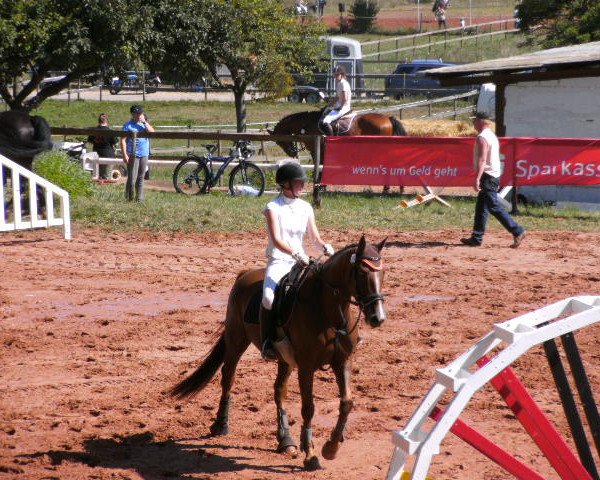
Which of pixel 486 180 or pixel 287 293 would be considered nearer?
pixel 287 293

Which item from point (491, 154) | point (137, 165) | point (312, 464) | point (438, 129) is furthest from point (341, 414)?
point (438, 129)

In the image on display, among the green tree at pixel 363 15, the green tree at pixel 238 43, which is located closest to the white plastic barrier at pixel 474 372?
the green tree at pixel 238 43

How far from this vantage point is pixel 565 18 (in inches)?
1623

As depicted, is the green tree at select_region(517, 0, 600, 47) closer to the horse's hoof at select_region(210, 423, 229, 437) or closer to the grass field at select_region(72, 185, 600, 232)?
the grass field at select_region(72, 185, 600, 232)

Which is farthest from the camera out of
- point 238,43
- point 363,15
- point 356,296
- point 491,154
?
point 363,15

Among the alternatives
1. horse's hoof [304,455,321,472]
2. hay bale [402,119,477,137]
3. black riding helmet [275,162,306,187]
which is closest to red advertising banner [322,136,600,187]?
black riding helmet [275,162,306,187]

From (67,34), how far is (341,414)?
20.0 meters

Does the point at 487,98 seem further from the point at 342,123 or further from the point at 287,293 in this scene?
the point at 287,293

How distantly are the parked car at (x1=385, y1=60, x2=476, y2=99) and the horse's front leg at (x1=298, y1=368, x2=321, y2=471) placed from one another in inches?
1480

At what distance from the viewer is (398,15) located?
7562 centimetres

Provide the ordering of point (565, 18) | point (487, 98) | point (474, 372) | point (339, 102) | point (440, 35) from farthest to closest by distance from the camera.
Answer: point (440, 35), point (565, 18), point (487, 98), point (339, 102), point (474, 372)

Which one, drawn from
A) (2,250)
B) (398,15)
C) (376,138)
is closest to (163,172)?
(376,138)

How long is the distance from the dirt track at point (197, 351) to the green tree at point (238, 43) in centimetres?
1273

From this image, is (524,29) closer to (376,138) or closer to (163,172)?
(163,172)
